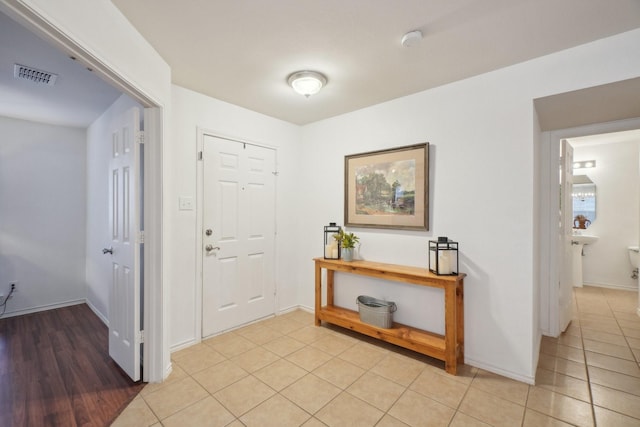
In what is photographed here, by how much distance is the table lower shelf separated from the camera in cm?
234

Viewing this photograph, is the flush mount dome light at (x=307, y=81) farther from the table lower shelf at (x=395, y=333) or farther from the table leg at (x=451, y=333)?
the table lower shelf at (x=395, y=333)

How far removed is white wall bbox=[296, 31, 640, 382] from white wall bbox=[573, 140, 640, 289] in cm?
319

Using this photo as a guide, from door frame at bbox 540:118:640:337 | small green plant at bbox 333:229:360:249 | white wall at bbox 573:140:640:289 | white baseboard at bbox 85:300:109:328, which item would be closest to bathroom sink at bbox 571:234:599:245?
white wall at bbox 573:140:640:289

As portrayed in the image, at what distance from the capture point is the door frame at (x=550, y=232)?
112 inches

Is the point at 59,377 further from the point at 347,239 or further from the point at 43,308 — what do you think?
the point at 347,239

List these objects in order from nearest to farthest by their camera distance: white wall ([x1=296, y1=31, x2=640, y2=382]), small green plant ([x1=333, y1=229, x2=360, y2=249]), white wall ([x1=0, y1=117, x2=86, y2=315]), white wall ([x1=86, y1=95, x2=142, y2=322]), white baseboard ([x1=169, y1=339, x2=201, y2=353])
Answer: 1. white wall ([x1=296, y1=31, x2=640, y2=382])
2. white baseboard ([x1=169, y1=339, x2=201, y2=353])
3. small green plant ([x1=333, y1=229, x2=360, y2=249])
4. white wall ([x1=86, y1=95, x2=142, y2=322])
5. white wall ([x1=0, y1=117, x2=86, y2=315])

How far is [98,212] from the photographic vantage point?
353 cm

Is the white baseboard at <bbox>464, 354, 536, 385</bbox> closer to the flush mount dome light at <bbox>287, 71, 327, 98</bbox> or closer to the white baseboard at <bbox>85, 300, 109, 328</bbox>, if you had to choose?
the flush mount dome light at <bbox>287, 71, 327, 98</bbox>

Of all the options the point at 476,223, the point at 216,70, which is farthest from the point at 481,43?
the point at 216,70

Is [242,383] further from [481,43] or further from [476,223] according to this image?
[481,43]

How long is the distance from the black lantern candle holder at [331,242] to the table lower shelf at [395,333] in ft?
2.04

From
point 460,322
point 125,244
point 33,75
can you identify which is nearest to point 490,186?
point 460,322

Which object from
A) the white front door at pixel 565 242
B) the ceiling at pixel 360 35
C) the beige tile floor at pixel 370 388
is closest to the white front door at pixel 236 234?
the beige tile floor at pixel 370 388

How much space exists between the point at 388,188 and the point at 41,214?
4398 millimetres
